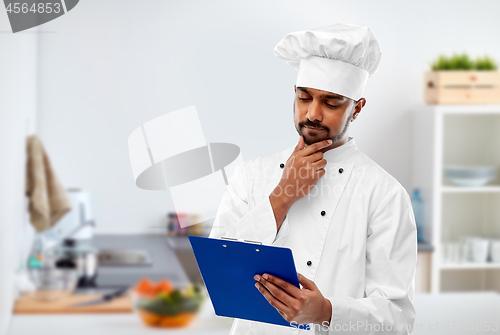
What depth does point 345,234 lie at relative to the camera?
0.86 m

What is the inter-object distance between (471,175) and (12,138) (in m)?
1.85

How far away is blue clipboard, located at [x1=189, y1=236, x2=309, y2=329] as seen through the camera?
2.26 ft

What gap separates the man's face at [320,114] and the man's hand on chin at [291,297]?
0.85 feet

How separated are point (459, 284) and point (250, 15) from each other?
161 centimetres

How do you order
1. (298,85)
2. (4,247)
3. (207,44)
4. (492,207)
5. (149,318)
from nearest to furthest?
(298,85) < (4,247) < (149,318) < (207,44) < (492,207)

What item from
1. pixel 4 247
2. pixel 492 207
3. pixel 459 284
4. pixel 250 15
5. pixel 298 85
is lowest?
pixel 459 284

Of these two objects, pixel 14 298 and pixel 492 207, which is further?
pixel 492 207

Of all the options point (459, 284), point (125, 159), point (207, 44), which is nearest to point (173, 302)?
point (125, 159)

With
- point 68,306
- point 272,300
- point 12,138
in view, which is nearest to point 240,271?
point 272,300

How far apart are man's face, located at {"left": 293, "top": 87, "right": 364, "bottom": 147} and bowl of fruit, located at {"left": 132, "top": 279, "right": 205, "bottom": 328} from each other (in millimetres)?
956

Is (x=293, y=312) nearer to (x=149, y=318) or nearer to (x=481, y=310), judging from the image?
(x=481, y=310)

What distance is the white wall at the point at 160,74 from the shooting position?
2.00 m

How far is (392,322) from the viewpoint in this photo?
0.79 metres

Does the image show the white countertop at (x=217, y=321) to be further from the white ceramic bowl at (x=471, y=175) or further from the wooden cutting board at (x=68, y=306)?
the white ceramic bowl at (x=471, y=175)
